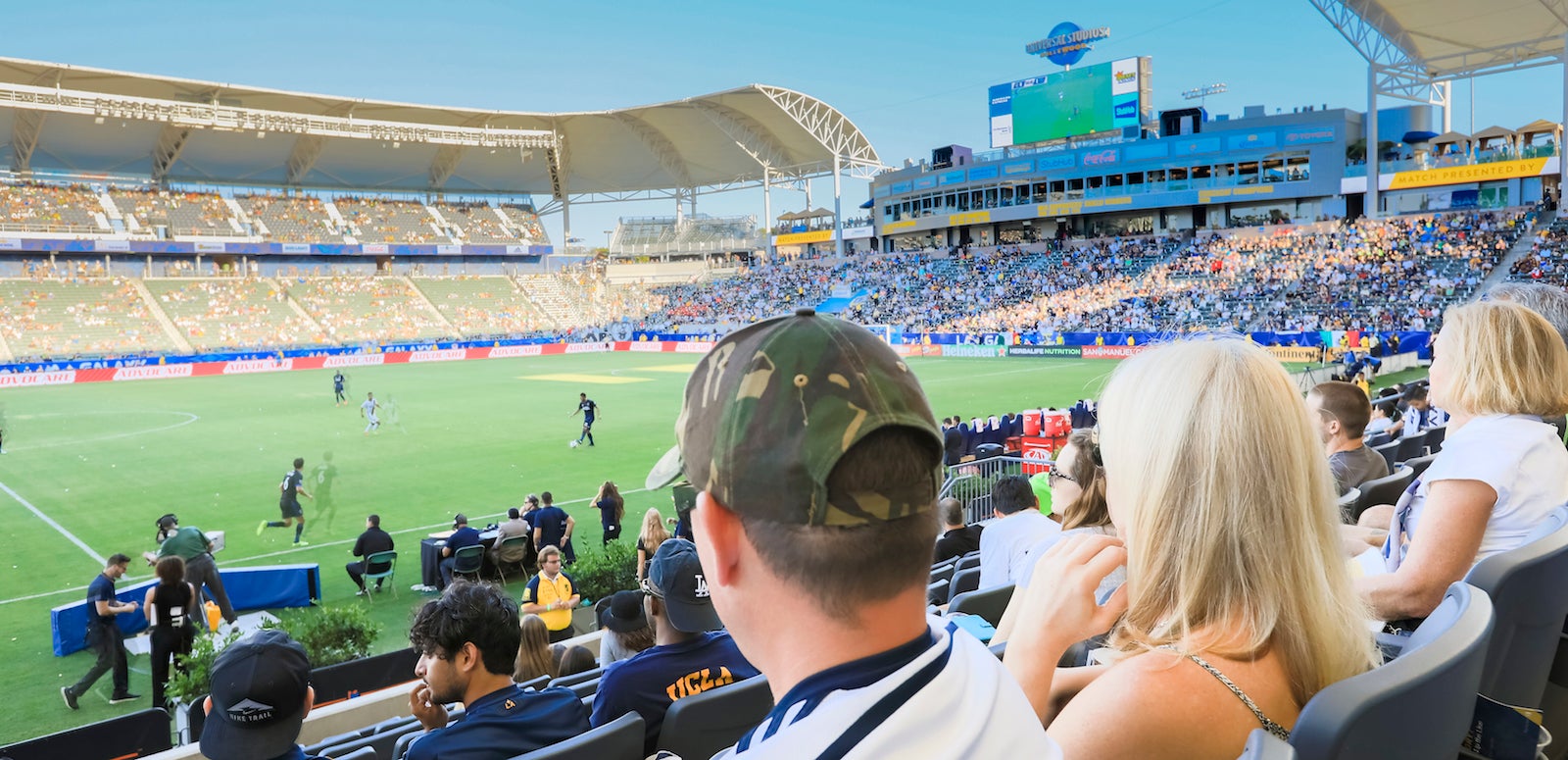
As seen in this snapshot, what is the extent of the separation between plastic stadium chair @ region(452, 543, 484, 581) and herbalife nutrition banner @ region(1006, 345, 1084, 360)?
120 ft

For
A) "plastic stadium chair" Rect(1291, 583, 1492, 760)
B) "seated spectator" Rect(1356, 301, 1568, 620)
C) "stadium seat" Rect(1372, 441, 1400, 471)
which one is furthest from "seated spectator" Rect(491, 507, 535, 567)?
"plastic stadium chair" Rect(1291, 583, 1492, 760)

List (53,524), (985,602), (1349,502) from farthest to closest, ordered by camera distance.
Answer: (53,524)
(1349,502)
(985,602)

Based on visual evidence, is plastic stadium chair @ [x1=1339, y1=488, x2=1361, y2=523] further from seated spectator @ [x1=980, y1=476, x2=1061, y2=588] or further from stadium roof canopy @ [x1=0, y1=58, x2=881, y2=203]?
stadium roof canopy @ [x1=0, y1=58, x2=881, y2=203]

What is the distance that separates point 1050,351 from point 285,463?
3411 centimetres

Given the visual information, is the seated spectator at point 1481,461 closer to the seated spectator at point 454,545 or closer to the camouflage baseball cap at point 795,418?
the camouflage baseball cap at point 795,418

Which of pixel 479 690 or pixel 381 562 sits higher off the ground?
pixel 479 690

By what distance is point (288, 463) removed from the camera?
877 inches

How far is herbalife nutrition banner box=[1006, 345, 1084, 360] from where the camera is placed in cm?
4522

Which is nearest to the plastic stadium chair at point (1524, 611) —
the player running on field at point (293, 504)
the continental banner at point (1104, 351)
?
the player running on field at point (293, 504)

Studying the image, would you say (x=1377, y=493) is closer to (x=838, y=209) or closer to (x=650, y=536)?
(x=650, y=536)

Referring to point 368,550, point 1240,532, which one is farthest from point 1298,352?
point 1240,532

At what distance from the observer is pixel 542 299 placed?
79.9 meters

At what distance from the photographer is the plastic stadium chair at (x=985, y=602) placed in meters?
4.39

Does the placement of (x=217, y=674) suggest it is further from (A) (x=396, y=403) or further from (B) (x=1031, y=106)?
(B) (x=1031, y=106)
